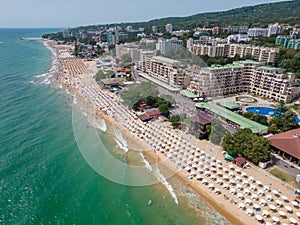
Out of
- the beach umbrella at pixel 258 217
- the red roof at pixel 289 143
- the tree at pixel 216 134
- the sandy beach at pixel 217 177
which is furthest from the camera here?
the tree at pixel 216 134

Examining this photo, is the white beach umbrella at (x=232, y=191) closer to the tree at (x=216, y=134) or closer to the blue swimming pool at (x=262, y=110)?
the tree at (x=216, y=134)

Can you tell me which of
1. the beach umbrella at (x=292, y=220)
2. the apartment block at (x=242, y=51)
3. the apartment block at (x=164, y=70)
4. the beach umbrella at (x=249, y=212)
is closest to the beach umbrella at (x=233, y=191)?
the beach umbrella at (x=249, y=212)

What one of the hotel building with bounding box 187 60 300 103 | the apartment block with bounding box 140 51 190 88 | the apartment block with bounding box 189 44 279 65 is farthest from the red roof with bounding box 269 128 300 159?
the apartment block with bounding box 189 44 279 65

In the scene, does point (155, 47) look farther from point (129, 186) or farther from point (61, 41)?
point (61, 41)

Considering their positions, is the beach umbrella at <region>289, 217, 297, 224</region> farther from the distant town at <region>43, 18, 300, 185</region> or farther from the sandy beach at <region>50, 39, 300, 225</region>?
the distant town at <region>43, 18, 300, 185</region>

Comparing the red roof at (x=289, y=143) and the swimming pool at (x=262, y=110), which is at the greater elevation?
the red roof at (x=289, y=143)

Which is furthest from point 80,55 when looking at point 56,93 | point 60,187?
point 60,187
